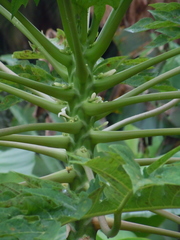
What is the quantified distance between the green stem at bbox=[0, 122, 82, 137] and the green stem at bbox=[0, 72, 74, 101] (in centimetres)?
5

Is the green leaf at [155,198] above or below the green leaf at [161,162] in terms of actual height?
below

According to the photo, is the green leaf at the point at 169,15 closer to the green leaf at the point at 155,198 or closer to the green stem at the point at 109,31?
the green stem at the point at 109,31

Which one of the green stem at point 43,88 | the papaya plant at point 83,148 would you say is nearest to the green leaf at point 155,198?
the papaya plant at point 83,148

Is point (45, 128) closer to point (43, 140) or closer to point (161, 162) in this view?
point (43, 140)

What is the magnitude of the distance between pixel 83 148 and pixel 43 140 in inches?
2.8

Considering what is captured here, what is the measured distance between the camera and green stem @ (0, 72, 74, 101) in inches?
20.6

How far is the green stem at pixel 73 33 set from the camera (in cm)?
50

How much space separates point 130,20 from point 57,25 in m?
1.05

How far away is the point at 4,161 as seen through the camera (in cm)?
143

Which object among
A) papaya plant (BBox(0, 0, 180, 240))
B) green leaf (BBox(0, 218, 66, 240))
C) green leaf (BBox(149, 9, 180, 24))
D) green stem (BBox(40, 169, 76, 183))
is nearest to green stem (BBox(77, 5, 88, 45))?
papaya plant (BBox(0, 0, 180, 240))

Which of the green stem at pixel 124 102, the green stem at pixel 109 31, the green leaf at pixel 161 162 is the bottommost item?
the green leaf at pixel 161 162

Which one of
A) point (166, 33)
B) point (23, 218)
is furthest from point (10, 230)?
point (166, 33)

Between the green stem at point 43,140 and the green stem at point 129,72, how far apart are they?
104mm

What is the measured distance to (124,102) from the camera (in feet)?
1.81
